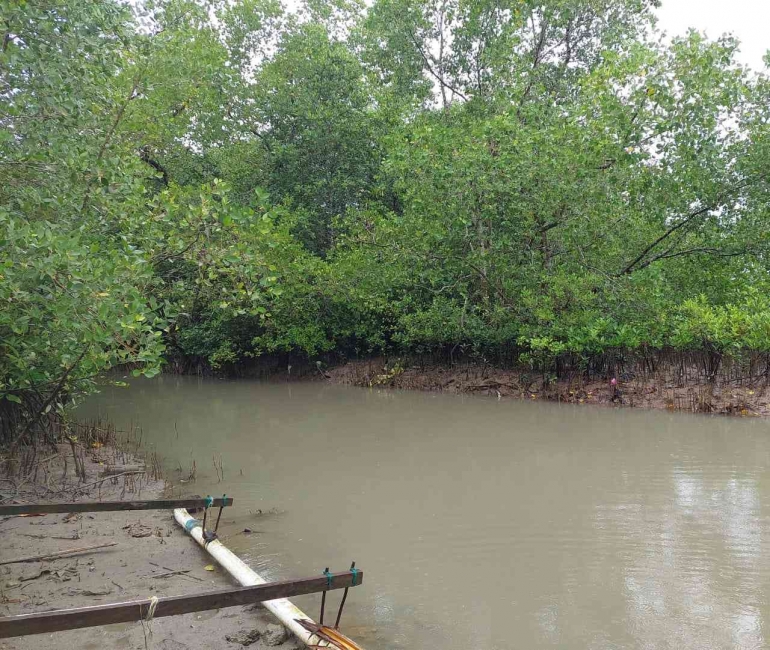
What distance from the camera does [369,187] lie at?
1759 centimetres

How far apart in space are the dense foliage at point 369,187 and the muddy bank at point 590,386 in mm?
597

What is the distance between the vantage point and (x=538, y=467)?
730cm

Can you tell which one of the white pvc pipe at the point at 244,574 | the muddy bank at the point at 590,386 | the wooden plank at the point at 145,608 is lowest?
the white pvc pipe at the point at 244,574

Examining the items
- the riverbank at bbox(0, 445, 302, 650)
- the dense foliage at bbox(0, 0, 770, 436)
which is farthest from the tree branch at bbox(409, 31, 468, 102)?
the riverbank at bbox(0, 445, 302, 650)

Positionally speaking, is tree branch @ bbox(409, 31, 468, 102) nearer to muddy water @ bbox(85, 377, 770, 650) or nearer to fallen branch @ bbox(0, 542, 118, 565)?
muddy water @ bbox(85, 377, 770, 650)

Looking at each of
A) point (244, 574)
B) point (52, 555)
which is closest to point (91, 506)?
point (52, 555)

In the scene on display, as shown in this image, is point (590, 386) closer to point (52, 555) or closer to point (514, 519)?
point (514, 519)

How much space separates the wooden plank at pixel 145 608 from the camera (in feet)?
8.30

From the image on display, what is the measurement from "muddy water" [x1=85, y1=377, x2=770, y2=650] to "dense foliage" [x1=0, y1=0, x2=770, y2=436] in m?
1.89

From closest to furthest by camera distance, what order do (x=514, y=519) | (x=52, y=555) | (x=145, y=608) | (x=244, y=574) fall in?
1. (x=145, y=608)
2. (x=244, y=574)
3. (x=52, y=555)
4. (x=514, y=519)

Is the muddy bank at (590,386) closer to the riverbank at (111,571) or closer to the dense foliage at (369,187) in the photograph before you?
the dense foliage at (369,187)

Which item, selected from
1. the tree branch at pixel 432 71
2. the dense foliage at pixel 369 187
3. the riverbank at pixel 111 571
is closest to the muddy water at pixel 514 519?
the riverbank at pixel 111 571

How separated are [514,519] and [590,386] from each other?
23.3 ft

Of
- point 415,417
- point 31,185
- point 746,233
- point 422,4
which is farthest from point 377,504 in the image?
point 422,4
